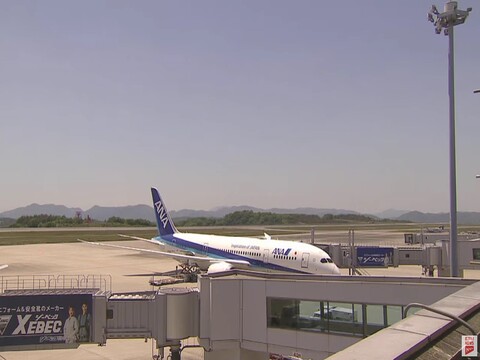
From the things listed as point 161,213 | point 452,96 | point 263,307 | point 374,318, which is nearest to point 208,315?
point 263,307

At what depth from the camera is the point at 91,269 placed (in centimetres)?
6012

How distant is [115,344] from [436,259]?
87.4 feet

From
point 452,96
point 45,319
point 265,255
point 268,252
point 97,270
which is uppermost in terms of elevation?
point 452,96

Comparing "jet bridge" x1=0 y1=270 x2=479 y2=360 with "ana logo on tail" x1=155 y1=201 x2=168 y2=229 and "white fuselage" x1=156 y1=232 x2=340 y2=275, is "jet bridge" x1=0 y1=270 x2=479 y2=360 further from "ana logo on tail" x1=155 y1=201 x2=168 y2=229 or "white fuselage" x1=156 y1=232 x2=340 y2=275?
"ana logo on tail" x1=155 y1=201 x2=168 y2=229

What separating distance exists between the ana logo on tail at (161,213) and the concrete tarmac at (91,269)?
20.5 ft

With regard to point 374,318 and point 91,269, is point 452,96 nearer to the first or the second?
point 374,318

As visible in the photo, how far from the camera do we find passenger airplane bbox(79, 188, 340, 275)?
36.7m

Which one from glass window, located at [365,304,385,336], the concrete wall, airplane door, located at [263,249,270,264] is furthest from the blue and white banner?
airplane door, located at [263,249,270,264]

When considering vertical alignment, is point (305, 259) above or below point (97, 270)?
above

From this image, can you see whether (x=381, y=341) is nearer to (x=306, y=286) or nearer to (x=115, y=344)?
(x=306, y=286)

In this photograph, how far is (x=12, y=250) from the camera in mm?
85938

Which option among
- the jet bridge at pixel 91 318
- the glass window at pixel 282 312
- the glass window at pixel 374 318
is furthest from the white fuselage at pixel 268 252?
the jet bridge at pixel 91 318

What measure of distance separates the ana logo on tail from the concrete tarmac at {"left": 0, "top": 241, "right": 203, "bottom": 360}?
20.5ft

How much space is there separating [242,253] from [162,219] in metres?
19.1
